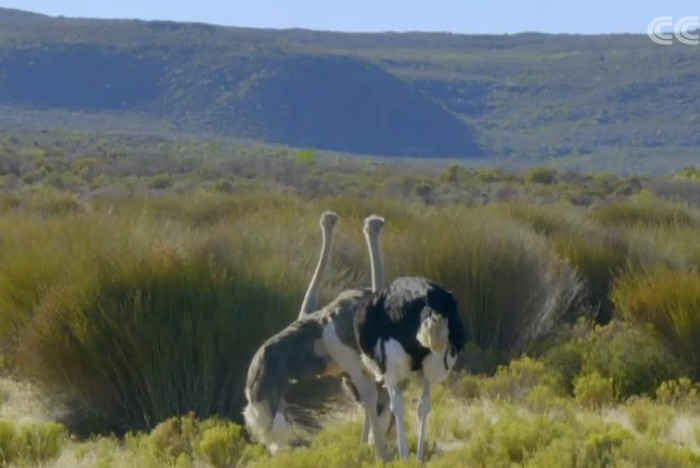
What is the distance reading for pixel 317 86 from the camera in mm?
93188

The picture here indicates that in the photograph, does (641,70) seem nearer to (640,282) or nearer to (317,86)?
(317,86)

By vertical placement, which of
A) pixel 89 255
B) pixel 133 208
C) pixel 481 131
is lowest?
pixel 481 131

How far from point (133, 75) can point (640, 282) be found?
80.9 m

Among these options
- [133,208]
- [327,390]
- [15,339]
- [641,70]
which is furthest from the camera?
[641,70]

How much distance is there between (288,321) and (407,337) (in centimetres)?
379

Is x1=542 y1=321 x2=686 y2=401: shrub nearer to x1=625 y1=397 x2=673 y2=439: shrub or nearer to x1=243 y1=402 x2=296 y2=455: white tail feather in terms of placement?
x1=625 y1=397 x2=673 y2=439: shrub

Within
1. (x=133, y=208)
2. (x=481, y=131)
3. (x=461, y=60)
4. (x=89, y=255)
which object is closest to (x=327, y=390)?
(x=89, y=255)

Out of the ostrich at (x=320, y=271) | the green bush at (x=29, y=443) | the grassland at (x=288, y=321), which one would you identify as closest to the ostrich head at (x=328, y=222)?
the ostrich at (x=320, y=271)

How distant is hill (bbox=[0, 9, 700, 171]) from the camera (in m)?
87.7

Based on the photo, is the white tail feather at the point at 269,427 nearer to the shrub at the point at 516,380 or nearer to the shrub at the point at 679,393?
the shrub at the point at 516,380

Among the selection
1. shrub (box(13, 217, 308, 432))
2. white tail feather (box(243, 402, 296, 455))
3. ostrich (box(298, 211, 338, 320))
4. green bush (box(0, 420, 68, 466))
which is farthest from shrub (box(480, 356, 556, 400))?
green bush (box(0, 420, 68, 466))

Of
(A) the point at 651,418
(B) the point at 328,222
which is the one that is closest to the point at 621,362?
(A) the point at 651,418

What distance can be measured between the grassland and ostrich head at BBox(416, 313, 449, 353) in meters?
0.67

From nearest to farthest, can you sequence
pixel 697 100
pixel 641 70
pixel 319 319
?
pixel 319 319 → pixel 697 100 → pixel 641 70
